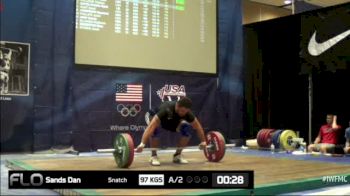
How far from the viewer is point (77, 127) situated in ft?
21.8

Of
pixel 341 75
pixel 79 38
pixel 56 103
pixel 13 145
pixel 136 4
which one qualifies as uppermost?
pixel 136 4

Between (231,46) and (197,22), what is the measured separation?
936 millimetres

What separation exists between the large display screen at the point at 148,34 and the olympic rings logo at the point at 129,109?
64 centimetres

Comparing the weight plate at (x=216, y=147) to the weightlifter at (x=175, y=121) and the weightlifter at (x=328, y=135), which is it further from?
the weightlifter at (x=328, y=135)

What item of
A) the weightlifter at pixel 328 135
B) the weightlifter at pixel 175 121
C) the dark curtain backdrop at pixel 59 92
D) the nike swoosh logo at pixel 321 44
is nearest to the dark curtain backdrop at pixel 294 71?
the nike swoosh logo at pixel 321 44

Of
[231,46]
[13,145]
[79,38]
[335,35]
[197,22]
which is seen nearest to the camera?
[13,145]

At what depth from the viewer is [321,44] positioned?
286 inches

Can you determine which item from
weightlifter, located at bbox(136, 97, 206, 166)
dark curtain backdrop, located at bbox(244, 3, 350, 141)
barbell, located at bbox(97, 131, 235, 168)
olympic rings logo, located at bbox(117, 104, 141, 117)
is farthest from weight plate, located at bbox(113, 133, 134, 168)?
dark curtain backdrop, located at bbox(244, 3, 350, 141)

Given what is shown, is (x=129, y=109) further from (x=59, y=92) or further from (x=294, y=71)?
(x=294, y=71)

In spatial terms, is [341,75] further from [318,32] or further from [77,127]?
[77,127]

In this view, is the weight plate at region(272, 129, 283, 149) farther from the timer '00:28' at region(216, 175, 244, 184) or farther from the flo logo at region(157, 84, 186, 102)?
the timer '00:28' at region(216, 175, 244, 184)

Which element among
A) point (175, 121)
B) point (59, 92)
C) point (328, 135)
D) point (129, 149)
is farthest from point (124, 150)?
point (328, 135)

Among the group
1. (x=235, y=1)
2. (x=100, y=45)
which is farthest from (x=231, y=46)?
(x=100, y=45)

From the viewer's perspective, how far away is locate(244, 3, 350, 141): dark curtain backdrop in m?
7.16
